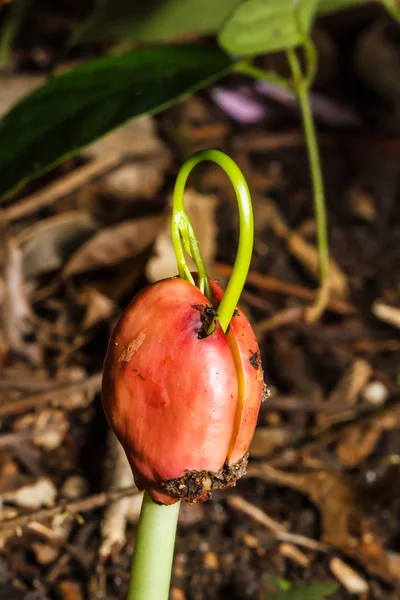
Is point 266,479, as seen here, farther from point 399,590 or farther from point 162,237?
point 162,237

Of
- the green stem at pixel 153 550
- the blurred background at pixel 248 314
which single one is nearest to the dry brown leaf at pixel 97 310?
the blurred background at pixel 248 314

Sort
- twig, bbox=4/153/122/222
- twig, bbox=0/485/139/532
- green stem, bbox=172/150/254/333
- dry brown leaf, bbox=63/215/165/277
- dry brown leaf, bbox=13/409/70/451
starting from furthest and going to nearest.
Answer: twig, bbox=4/153/122/222 → dry brown leaf, bbox=63/215/165/277 → dry brown leaf, bbox=13/409/70/451 → twig, bbox=0/485/139/532 → green stem, bbox=172/150/254/333

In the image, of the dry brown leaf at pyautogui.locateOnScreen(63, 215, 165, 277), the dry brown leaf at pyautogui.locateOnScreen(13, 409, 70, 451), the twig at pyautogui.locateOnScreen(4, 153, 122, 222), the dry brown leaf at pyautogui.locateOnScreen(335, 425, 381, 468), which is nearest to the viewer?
the dry brown leaf at pyautogui.locateOnScreen(13, 409, 70, 451)

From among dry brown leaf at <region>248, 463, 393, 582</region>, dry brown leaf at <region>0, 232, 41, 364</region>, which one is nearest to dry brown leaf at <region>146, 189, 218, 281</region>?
dry brown leaf at <region>0, 232, 41, 364</region>

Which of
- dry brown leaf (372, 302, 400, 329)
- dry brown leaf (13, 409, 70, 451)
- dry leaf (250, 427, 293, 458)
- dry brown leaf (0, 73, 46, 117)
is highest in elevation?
dry brown leaf (0, 73, 46, 117)

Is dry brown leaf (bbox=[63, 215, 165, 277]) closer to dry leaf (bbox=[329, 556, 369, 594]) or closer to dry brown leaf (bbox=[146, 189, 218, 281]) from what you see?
dry brown leaf (bbox=[146, 189, 218, 281])

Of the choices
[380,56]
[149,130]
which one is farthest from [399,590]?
[380,56]
